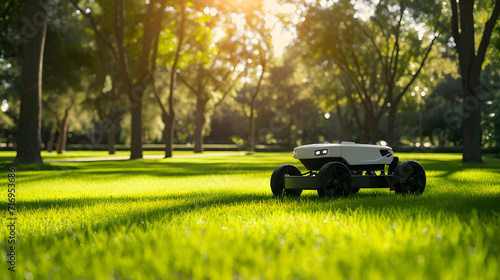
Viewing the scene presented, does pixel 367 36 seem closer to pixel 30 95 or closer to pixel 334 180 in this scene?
pixel 30 95

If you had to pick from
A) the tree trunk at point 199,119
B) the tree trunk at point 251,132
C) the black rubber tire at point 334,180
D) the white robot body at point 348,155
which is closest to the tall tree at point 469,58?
the white robot body at point 348,155

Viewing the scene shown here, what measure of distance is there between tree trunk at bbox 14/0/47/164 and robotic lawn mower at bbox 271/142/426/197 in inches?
563

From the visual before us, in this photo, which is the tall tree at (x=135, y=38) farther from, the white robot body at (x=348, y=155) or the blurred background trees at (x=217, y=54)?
the white robot body at (x=348, y=155)

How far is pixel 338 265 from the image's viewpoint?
2.96 metres

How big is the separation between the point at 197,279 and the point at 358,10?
99.2ft

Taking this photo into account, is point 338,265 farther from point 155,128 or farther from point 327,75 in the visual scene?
point 155,128

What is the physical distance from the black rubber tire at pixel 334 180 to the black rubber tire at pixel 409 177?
94 cm

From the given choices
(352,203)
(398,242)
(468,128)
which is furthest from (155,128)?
(398,242)

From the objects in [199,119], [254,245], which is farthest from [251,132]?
[254,245]

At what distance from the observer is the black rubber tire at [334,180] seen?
7.65 m

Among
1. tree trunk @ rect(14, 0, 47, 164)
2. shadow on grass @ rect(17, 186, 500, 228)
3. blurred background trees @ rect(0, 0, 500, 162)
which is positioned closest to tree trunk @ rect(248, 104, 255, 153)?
blurred background trees @ rect(0, 0, 500, 162)

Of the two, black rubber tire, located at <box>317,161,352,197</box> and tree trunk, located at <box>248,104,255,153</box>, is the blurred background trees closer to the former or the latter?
tree trunk, located at <box>248,104,255,153</box>

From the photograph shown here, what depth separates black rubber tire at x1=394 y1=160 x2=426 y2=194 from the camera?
8.27m

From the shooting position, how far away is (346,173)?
7.92m
